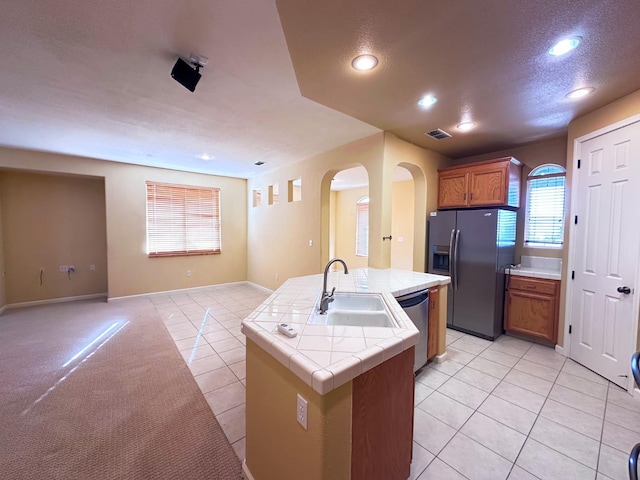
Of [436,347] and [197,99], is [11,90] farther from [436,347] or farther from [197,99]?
[436,347]

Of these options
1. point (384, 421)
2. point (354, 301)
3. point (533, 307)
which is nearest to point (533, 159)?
point (533, 307)

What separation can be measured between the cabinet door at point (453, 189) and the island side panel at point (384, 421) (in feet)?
9.66

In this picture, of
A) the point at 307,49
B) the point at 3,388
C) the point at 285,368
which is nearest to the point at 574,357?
the point at 285,368

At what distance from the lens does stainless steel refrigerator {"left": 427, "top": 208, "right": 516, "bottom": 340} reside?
10.7 feet

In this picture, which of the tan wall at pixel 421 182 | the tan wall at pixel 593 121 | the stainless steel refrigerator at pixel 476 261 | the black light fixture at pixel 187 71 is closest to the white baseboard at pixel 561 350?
the tan wall at pixel 593 121

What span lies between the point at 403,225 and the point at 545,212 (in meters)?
3.05

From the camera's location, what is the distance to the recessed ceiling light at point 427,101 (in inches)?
93.3

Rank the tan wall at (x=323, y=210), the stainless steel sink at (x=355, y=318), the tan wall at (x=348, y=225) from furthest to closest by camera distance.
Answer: the tan wall at (x=348, y=225) < the tan wall at (x=323, y=210) < the stainless steel sink at (x=355, y=318)

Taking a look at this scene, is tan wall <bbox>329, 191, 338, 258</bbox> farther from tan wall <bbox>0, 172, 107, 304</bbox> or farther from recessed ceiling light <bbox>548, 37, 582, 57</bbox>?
recessed ceiling light <bbox>548, 37, 582, 57</bbox>

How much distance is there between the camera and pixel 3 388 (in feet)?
7.53

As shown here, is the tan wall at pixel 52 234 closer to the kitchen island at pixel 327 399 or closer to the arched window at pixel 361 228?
the kitchen island at pixel 327 399

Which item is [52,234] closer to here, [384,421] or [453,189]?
[384,421]

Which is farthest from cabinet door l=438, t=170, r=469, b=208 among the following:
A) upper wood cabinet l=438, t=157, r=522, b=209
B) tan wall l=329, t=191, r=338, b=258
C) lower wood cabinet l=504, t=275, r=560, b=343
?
tan wall l=329, t=191, r=338, b=258

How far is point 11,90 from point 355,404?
373 centimetres
